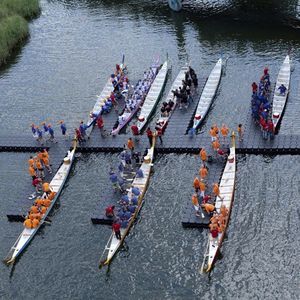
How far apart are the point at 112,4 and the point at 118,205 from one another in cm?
4964

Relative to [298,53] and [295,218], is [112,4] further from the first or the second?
[295,218]

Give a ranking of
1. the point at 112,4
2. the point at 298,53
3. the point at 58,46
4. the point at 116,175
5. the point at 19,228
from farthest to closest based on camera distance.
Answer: the point at 112,4 → the point at 58,46 → the point at 298,53 → the point at 116,175 → the point at 19,228

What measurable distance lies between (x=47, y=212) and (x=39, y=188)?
122 inches

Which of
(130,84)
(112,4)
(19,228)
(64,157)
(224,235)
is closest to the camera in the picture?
(224,235)

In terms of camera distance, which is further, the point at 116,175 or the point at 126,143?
the point at 126,143

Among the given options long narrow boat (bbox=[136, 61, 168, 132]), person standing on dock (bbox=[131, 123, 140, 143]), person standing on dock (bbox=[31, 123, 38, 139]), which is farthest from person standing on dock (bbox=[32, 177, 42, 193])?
long narrow boat (bbox=[136, 61, 168, 132])

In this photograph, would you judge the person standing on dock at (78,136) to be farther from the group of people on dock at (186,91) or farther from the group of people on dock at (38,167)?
the group of people on dock at (186,91)

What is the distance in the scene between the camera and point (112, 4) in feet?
284

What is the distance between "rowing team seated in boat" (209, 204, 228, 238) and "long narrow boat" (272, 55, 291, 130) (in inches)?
544

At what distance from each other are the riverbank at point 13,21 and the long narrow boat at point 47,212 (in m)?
27.5

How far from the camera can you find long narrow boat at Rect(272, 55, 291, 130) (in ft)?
171

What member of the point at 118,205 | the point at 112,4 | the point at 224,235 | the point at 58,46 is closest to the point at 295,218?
the point at 224,235

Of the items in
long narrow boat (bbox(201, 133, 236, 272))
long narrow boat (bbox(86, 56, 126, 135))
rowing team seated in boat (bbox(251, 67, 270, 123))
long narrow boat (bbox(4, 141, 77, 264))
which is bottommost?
long narrow boat (bbox(4, 141, 77, 264))

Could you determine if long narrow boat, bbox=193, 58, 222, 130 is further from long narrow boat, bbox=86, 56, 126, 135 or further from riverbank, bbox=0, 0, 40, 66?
riverbank, bbox=0, 0, 40, 66
